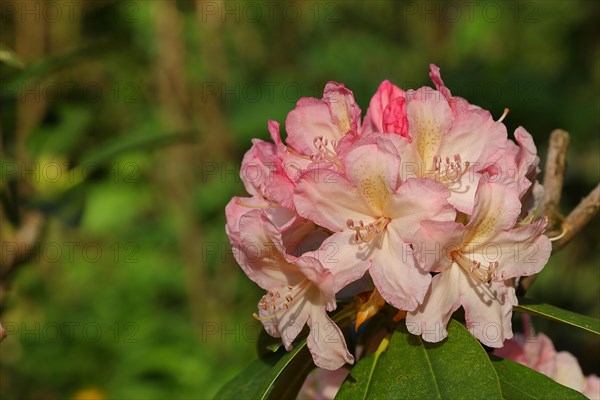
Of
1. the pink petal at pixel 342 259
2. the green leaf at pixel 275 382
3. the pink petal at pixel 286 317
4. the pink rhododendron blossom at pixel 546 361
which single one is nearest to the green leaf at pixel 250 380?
the green leaf at pixel 275 382

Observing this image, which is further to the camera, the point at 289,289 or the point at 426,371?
the point at 289,289

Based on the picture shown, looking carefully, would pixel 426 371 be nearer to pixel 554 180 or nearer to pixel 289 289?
pixel 289 289

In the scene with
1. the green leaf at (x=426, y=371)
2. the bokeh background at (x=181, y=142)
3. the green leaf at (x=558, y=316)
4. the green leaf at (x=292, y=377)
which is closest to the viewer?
the green leaf at (x=426, y=371)

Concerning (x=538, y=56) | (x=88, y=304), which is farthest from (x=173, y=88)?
(x=538, y=56)

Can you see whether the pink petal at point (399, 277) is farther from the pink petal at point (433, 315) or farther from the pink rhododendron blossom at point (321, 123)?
the pink rhododendron blossom at point (321, 123)

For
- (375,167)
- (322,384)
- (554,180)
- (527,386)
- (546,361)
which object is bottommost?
(322,384)

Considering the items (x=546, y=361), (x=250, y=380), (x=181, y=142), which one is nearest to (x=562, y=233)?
(x=546, y=361)

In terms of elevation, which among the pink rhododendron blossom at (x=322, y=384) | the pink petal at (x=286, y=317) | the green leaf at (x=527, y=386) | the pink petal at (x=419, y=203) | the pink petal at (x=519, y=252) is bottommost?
the pink rhododendron blossom at (x=322, y=384)
